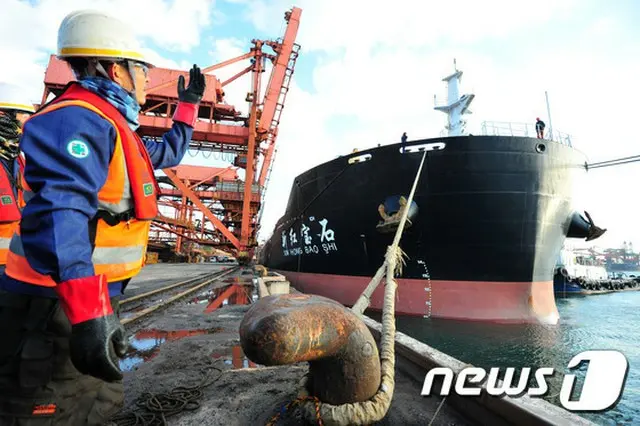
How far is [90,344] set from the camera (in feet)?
3.21

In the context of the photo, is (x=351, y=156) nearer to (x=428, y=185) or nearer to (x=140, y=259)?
(x=428, y=185)

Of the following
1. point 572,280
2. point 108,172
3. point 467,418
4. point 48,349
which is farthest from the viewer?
point 572,280

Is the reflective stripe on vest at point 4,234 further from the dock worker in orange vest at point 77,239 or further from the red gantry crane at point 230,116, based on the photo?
the red gantry crane at point 230,116

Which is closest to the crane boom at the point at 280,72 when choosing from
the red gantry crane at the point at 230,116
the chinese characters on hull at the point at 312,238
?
the red gantry crane at the point at 230,116

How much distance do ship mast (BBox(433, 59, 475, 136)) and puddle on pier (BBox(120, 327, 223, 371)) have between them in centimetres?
1317

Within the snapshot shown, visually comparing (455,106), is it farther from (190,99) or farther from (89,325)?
(89,325)

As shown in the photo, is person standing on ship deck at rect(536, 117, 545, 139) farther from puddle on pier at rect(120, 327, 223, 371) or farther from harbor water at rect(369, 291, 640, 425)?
puddle on pier at rect(120, 327, 223, 371)

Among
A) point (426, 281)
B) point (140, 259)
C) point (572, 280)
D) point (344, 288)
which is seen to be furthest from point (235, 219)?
point (572, 280)

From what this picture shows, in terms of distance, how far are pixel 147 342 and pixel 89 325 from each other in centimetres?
298

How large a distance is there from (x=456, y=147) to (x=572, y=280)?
25241 mm

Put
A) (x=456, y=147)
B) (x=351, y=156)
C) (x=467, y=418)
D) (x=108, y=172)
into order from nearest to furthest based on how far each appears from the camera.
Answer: (x=108, y=172) → (x=467, y=418) → (x=456, y=147) → (x=351, y=156)

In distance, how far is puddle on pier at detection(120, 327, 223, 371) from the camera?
2865mm

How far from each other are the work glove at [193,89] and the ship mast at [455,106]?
44.0 feet

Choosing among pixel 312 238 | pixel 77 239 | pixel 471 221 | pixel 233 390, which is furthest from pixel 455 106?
pixel 77 239
